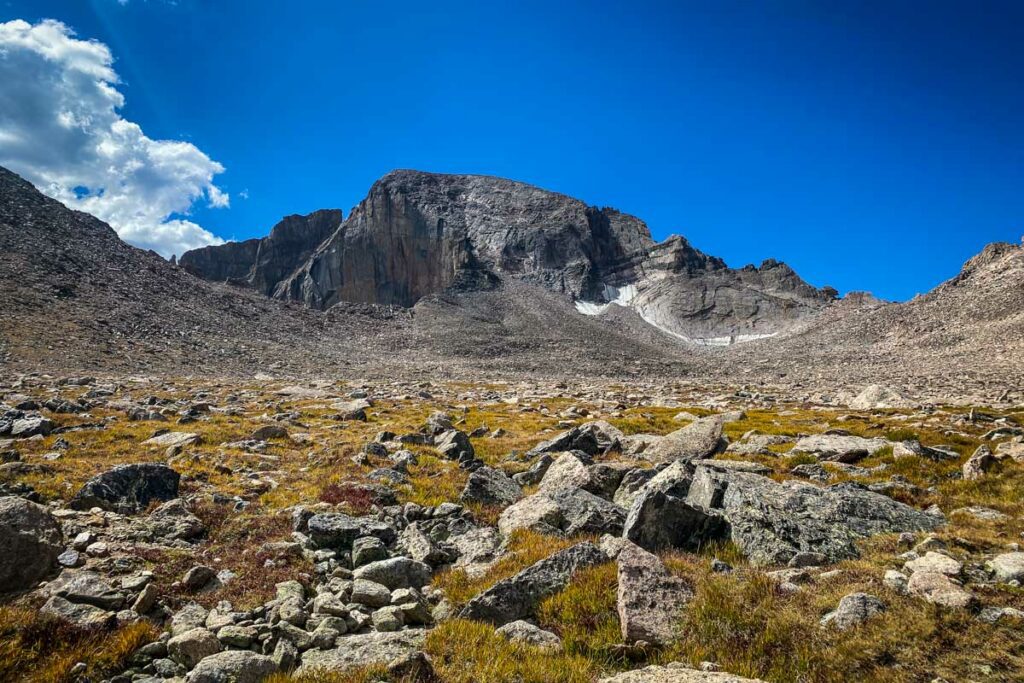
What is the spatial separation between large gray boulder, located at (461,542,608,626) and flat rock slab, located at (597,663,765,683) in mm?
2105

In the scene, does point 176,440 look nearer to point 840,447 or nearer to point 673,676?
point 673,676

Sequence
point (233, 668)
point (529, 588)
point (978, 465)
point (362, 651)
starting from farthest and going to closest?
point (978, 465) → point (529, 588) → point (362, 651) → point (233, 668)

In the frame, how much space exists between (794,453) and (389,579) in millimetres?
15180

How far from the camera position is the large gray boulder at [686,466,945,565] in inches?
377

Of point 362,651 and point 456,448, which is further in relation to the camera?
point 456,448

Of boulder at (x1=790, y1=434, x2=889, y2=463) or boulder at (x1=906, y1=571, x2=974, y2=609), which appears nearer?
boulder at (x1=906, y1=571, x2=974, y2=609)

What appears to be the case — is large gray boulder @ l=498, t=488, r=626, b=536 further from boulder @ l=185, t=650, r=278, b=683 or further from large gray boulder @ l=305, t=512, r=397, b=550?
boulder @ l=185, t=650, r=278, b=683

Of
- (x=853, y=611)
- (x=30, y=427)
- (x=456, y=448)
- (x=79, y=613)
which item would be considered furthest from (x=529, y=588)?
(x=30, y=427)

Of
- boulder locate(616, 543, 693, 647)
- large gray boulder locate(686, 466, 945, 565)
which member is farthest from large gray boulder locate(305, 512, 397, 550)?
large gray boulder locate(686, 466, 945, 565)

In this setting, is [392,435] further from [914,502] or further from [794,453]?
[914,502]

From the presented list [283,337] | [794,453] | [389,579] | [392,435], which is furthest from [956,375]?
[283,337]

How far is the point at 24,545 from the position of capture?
27.4ft

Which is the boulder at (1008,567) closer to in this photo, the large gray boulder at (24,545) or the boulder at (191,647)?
the boulder at (191,647)

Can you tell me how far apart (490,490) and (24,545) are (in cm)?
951
